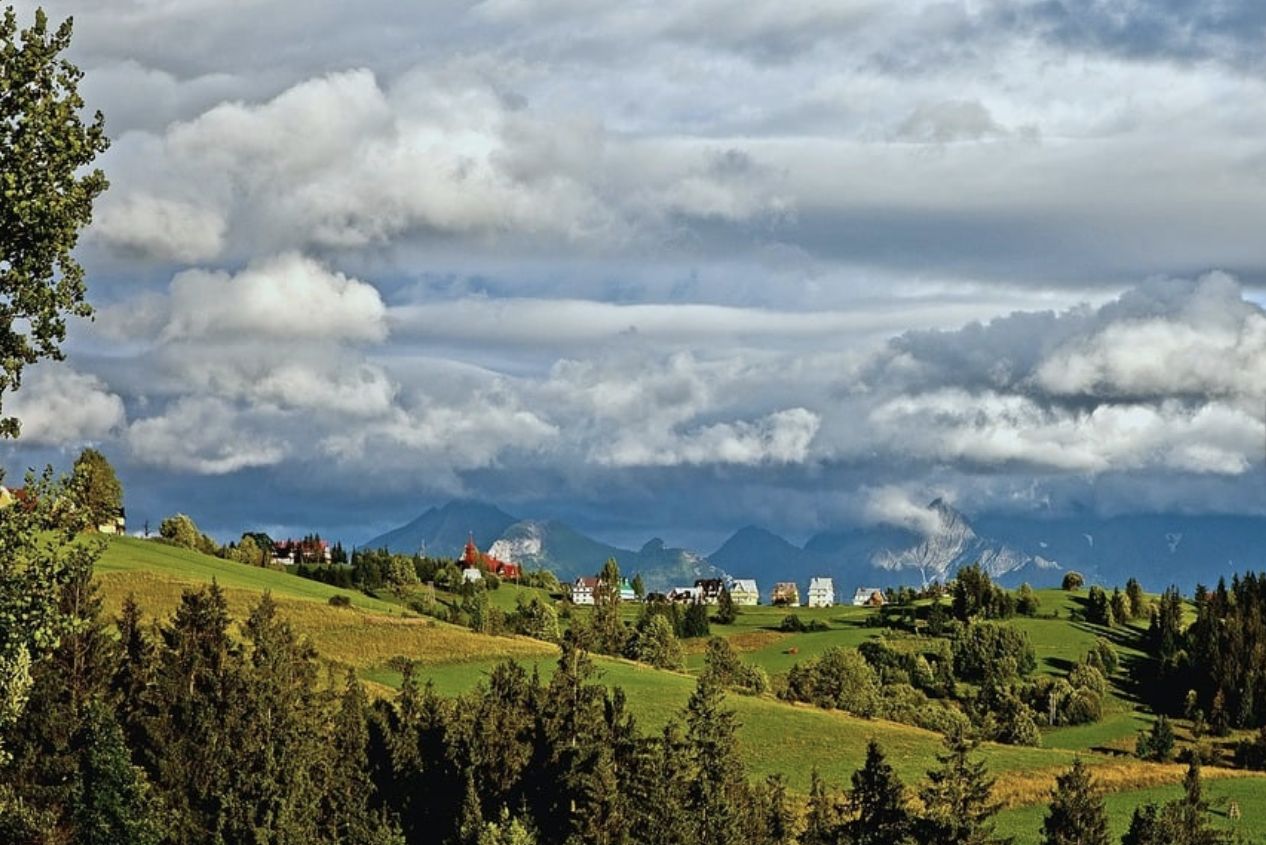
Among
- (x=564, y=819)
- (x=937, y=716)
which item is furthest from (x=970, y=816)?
(x=937, y=716)

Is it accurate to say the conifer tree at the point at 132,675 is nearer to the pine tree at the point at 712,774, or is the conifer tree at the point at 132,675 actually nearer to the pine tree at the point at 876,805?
the pine tree at the point at 712,774

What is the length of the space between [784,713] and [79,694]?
73406 millimetres

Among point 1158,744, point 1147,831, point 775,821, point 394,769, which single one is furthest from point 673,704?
point 1147,831

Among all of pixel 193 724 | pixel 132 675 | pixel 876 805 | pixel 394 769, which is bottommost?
pixel 876 805

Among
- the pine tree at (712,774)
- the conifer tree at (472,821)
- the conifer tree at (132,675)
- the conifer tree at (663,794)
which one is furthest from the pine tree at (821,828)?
the conifer tree at (132,675)

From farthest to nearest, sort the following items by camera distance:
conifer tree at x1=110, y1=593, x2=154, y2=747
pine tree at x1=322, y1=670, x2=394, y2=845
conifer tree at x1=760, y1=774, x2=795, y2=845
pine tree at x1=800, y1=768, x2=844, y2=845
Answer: conifer tree at x1=110, y1=593, x2=154, y2=747 < conifer tree at x1=760, y1=774, x2=795, y2=845 < pine tree at x1=322, y1=670, x2=394, y2=845 < pine tree at x1=800, y1=768, x2=844, y2=845

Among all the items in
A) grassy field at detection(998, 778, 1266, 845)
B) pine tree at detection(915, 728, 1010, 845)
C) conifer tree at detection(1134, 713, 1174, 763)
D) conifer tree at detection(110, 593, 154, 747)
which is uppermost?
conifer tree at detection(110, 593, 154, 747)

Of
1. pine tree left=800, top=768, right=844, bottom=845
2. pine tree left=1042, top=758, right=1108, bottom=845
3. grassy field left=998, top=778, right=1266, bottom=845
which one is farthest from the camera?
grassy field left=998, top=778, right=1266, bottom=845

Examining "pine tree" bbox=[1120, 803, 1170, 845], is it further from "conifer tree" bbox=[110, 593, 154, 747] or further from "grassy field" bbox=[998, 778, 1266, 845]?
"conifer tree" bbox=[110, 593, 154, 747]

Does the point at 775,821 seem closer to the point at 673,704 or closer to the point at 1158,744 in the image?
the point at 673,704

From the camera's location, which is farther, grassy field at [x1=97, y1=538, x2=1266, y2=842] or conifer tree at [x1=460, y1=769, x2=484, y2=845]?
grassy field at [x1=97, y1=538, x2=1266, y2=842]

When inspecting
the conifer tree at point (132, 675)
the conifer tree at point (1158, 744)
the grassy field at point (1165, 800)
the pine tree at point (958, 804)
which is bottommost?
the grassy field at point (1165, 800)

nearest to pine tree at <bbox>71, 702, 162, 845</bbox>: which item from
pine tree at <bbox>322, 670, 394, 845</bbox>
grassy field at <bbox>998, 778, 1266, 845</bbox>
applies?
pine tree at <bbox>322, 670, 394, 845</bbox>

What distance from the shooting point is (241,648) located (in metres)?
104
